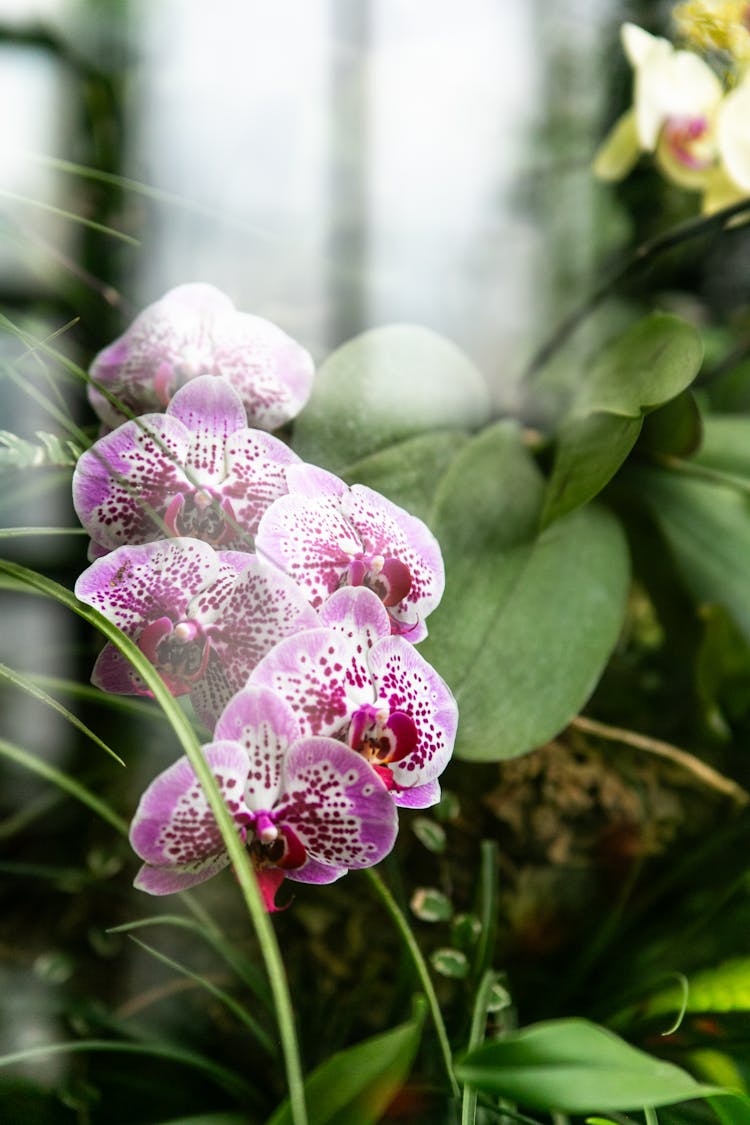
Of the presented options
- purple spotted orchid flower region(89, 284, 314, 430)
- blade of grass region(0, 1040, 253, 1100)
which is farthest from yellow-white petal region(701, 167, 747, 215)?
blade of grass region(0, 1040, 253, 1100)

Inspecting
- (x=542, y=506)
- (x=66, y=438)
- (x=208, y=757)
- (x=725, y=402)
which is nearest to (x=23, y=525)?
(x=66, y=438)

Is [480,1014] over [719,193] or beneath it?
beneath

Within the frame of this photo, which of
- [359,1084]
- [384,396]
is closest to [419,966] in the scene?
[359,1084]

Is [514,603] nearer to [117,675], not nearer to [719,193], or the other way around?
[117,675]

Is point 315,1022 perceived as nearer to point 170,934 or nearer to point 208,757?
point 170,934

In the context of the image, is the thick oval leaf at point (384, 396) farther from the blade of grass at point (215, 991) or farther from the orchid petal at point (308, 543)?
the blade of grass at point (215, 991)

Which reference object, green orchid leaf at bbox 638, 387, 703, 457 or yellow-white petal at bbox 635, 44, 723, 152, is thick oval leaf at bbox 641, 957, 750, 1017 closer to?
green orchid leaf at bbox 638, 387, 703, 457

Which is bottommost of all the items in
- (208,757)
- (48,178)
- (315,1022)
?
(315,1022)

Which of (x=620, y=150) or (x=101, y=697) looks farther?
(x=620, y=150)
